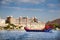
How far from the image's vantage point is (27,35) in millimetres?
3605

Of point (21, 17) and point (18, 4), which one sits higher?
point (18, 4)

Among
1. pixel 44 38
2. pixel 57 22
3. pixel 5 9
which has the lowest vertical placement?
pixel 44 38

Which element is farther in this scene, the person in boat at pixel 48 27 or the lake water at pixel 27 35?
the person in boat at pixel 48 27

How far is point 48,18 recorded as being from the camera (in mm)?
3645

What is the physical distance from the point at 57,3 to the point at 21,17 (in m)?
0.68

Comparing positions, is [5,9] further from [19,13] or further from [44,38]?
[44,38]

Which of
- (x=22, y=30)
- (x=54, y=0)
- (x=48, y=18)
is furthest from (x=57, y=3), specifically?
(x=22, y=30)

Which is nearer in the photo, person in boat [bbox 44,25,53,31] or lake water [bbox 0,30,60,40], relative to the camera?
lake water [bbox 0,30,60,40]

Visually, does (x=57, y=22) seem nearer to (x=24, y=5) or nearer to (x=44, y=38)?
(x=44, y=38)

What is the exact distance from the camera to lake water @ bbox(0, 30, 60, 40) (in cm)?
353

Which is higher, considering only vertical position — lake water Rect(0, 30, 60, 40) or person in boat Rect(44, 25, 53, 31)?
person in boat Rect(44, 25, 53, 31)

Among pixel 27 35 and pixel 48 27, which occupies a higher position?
pixel 48 27

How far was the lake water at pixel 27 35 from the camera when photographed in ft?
11.6

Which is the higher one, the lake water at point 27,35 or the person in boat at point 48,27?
the person in boat at point 48,27
